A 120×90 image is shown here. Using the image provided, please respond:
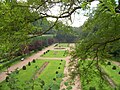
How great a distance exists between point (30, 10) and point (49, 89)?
2.83 m

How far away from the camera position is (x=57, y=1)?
22.4 feet

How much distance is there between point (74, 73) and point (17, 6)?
2.50 m

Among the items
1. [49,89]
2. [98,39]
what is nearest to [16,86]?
[49,89]

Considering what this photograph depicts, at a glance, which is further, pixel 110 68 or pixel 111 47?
pixel 110 68

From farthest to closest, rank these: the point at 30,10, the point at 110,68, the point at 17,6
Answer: the point at 110,68 → the point at 30,10 → the point at 17,6

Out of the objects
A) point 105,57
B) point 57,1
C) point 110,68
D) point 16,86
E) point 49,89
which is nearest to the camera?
point 49,89

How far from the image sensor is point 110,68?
32406 millimetres

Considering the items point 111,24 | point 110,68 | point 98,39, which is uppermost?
point 111,24

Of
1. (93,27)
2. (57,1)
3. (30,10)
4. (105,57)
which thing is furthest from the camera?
(93,27)

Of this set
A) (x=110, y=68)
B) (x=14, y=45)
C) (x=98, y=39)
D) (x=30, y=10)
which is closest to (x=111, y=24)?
(x=98, y=39)

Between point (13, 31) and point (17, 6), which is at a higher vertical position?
point (17, 6)

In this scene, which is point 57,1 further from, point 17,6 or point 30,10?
point 17,6

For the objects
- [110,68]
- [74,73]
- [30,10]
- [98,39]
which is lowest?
[110,68]

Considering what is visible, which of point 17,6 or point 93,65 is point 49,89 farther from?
point 93,65
